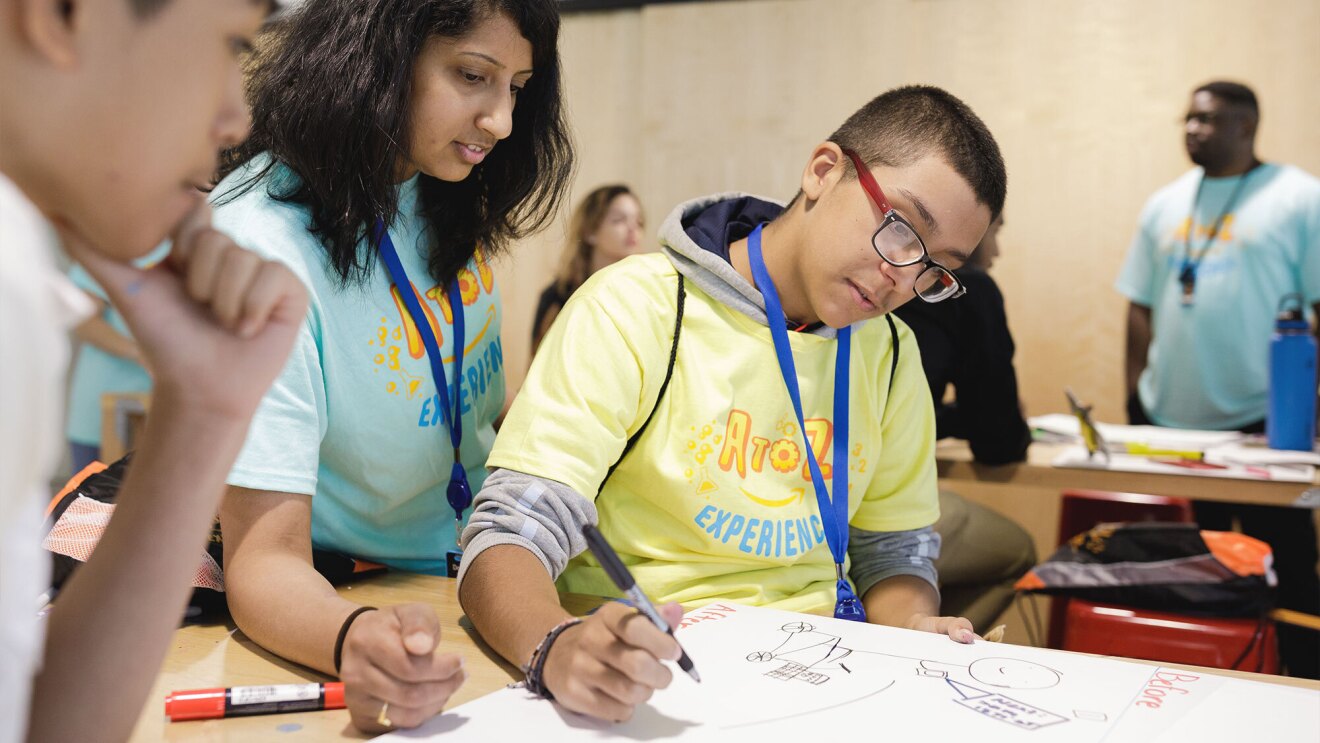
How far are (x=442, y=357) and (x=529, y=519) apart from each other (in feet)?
1.09

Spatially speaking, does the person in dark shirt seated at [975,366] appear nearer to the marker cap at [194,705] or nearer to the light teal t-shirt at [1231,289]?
the light teal t-shirt at [1231,289]

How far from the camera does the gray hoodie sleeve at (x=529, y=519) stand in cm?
115

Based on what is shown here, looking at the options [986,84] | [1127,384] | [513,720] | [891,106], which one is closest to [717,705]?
[513,720]

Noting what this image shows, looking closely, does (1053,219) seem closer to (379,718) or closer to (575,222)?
(575,222)

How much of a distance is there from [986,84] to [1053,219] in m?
0.64

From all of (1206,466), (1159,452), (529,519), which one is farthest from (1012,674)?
(1159,452)

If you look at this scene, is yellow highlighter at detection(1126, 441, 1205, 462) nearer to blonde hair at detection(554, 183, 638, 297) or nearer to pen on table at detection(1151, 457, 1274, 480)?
pen on table at detection(1151, 457, 1274, 480)

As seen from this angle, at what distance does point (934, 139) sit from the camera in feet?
4.51

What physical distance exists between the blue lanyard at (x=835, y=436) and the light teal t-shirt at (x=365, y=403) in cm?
40

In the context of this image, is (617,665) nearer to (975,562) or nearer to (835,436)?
(835,436)

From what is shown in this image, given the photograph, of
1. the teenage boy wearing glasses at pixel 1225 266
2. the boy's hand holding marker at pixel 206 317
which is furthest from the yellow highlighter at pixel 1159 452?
the boy's hand holding marker at pixel 206 317

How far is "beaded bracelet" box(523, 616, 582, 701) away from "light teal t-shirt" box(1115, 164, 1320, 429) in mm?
3536

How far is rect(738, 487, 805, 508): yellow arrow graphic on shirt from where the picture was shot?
1304mm

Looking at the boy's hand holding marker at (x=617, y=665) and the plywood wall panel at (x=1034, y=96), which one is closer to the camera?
the boy's hand holding marker at (x=617, y=665)
